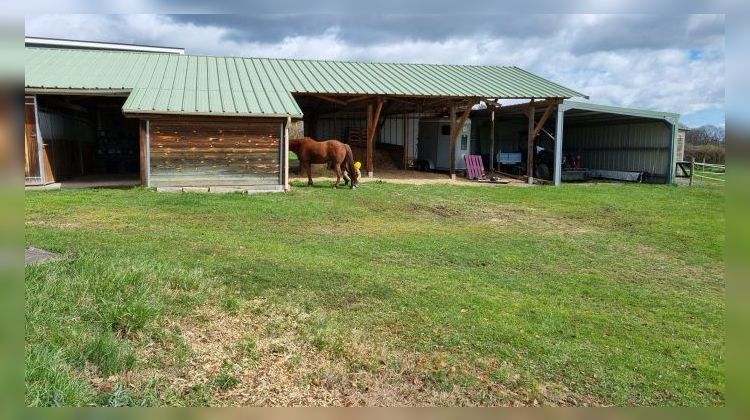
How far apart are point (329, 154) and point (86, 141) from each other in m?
9.50

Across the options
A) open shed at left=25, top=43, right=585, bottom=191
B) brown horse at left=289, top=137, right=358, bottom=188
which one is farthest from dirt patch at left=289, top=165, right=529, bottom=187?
brown horse at left=289, top=137, right=358, bottom=188

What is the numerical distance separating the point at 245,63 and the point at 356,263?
17.2m

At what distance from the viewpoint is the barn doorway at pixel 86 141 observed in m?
15.5

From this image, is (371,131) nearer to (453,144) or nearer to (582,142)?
(453,144)

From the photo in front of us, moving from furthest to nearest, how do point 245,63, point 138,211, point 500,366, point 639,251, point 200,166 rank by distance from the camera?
point 245,63, point 200,166, point 138,211, point 639,251, point 500,366

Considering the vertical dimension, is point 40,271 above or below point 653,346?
above

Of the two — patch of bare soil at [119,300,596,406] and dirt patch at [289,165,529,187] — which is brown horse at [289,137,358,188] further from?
patch of bare soil at [119,300,596,406]

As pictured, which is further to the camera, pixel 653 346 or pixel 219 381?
pixel 653 346

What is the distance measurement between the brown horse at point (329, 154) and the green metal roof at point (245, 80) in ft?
4.00

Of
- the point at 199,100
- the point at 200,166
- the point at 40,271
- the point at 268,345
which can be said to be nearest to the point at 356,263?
the point at 268,345

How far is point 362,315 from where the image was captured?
5.15 metres

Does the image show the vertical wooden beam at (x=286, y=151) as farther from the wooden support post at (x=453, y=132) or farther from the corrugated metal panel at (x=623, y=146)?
the corrugated metal panel at (x=623, y=146)

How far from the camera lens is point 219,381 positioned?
361 centimetres

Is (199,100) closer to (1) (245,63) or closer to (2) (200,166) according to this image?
(2) (200,166)
